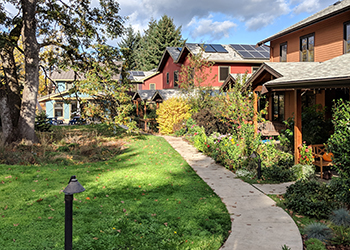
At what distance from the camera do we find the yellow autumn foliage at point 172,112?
70.8 ft

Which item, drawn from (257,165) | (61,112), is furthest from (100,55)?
(61,112)

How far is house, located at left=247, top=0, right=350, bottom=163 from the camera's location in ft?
31.2

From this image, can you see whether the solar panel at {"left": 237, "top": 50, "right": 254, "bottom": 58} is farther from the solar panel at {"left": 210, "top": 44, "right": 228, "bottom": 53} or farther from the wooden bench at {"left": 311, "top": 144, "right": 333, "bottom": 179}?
Answer: the wooden bench at {"left": 311, "top": 144, "right": 333, "bottom": 179}

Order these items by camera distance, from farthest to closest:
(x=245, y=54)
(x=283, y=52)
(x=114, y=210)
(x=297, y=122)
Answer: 1. (x=245, y=54)
2. (x=283, y=52)
3. (x=297, y=122)
4. (x=114, y=210)

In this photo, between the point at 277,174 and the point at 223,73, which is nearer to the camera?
the point at 277,174

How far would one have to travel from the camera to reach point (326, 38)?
15555 millimetres

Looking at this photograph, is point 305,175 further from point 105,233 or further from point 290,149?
point 105,233

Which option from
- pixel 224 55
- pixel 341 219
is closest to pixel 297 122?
pixel 341 219

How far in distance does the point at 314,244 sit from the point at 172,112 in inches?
694

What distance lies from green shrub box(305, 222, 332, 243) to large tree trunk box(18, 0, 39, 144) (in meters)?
12.8

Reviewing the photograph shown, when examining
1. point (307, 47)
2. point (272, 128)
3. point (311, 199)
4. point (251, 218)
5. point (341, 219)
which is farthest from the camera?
point (307, 47)

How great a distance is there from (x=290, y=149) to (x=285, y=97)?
927 cm

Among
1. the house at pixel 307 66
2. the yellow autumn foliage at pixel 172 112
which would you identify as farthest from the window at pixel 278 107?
the yellow autumn foliage at pixel 172 112

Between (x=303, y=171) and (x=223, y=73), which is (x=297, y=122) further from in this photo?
(x=223, y=73)
